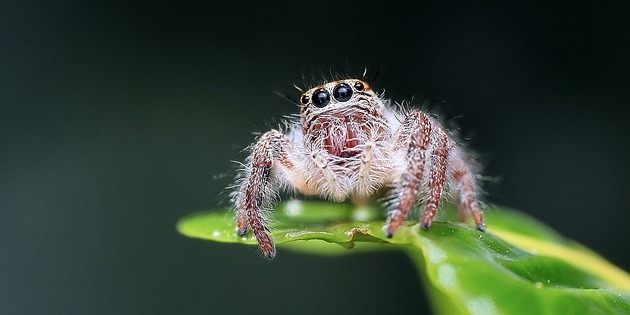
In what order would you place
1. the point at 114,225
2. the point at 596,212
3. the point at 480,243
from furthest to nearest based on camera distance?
the point at 596,212, the point at 114,225, the point at 480,243

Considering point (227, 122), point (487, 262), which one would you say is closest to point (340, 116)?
point (487, 262)

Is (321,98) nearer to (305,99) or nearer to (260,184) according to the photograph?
(305,99)

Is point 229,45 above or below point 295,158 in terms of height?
above

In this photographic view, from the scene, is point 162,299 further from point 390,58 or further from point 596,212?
point 596,212

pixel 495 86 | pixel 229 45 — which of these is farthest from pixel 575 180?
pixel 229 45

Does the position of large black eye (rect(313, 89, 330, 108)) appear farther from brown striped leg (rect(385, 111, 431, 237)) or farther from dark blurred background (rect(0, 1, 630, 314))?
dark blurred background (rect(0, 1, 630, 314))

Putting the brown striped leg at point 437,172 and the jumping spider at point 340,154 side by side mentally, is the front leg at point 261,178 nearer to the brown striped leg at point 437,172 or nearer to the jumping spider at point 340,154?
the jumping spider at point 340,154

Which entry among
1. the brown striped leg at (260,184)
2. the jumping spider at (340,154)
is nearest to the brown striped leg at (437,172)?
the jumping spider at (340,154)
